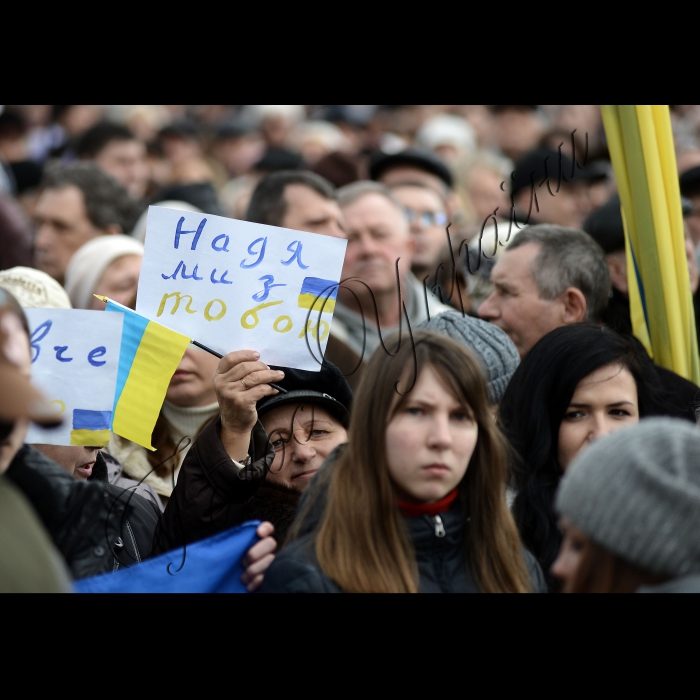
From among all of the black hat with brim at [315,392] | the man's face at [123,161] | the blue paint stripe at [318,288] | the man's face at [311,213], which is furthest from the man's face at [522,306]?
the man's face at [123,161]

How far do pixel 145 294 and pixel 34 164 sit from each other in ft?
19.3

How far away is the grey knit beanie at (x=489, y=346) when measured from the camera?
3.57 meters

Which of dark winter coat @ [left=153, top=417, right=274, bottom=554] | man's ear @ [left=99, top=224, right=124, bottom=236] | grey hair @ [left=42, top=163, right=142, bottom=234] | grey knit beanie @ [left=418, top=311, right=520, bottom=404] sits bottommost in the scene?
dark winter coat @ [left=153, top=417, right=274, bottom=554]

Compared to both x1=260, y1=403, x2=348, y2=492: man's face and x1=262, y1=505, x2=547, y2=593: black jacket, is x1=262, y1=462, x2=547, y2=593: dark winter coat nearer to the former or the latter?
x1=262, y1=505, x2=547, y2=593: black jacket

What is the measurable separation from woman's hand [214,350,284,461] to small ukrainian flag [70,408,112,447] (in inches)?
13.1

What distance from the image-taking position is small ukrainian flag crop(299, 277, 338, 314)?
3.20 metres

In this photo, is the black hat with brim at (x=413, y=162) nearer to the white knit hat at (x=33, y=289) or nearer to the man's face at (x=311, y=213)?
the man's face at (x=311, y=213)

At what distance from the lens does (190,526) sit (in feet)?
9.96

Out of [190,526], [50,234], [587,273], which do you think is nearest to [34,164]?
[50,234]

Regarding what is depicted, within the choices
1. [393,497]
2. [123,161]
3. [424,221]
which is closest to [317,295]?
[393,497]

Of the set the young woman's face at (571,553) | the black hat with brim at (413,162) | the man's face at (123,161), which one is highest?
the man's face at (123,161)

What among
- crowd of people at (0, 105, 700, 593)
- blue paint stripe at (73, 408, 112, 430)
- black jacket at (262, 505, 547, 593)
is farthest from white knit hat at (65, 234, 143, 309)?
black jacket at (262, 505, 547, 593)

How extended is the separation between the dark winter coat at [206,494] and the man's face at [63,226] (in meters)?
3.38

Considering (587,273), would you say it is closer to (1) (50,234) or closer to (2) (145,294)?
(2) (145,294)
